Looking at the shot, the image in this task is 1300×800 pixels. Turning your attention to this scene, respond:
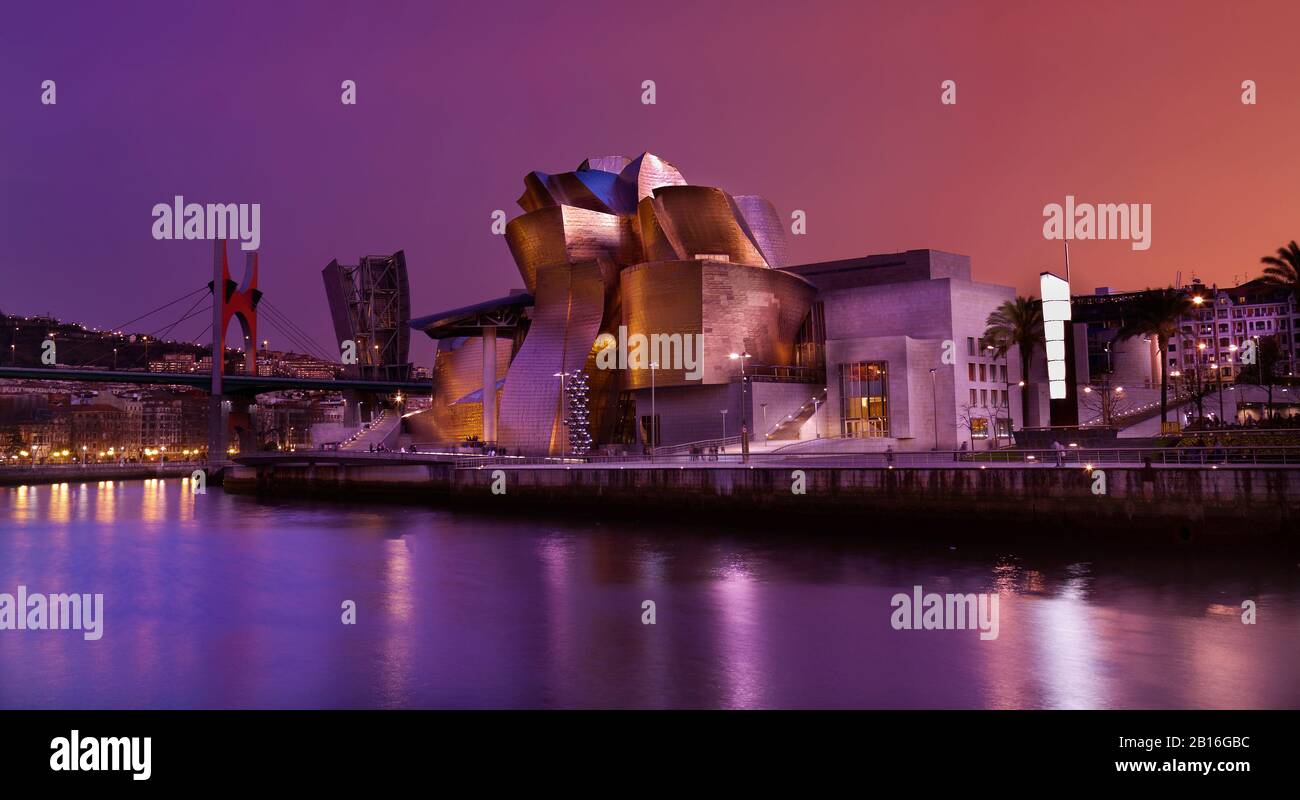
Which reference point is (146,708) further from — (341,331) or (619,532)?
(341,331)

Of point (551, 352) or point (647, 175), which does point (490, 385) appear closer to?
point (551, 352)

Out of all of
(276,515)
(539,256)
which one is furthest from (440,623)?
(539,256)

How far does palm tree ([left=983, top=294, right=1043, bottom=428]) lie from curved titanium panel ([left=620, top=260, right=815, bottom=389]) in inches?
521

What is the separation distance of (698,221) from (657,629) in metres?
46.8

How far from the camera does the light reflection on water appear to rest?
14.9 metres

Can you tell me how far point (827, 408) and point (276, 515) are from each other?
107ft

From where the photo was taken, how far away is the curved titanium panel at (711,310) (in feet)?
197

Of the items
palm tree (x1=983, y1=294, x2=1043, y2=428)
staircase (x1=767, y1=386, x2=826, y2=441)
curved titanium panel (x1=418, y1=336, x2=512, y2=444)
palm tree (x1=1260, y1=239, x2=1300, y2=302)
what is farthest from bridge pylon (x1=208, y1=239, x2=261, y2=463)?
palm tree (x1=1260, y1=239, x2=1300, y2=302)

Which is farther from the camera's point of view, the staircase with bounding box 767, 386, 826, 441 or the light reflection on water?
the staircase with bounding box 767, 386, 826, 441

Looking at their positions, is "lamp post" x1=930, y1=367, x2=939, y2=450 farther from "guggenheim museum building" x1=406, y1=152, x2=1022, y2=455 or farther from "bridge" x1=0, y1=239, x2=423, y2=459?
"bridge" x1=0, y1=239, x2=423, y2=459

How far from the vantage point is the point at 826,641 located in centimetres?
1809

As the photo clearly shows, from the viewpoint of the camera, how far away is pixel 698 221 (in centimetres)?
6325

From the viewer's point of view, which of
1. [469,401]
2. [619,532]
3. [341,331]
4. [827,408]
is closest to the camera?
[619,532]
